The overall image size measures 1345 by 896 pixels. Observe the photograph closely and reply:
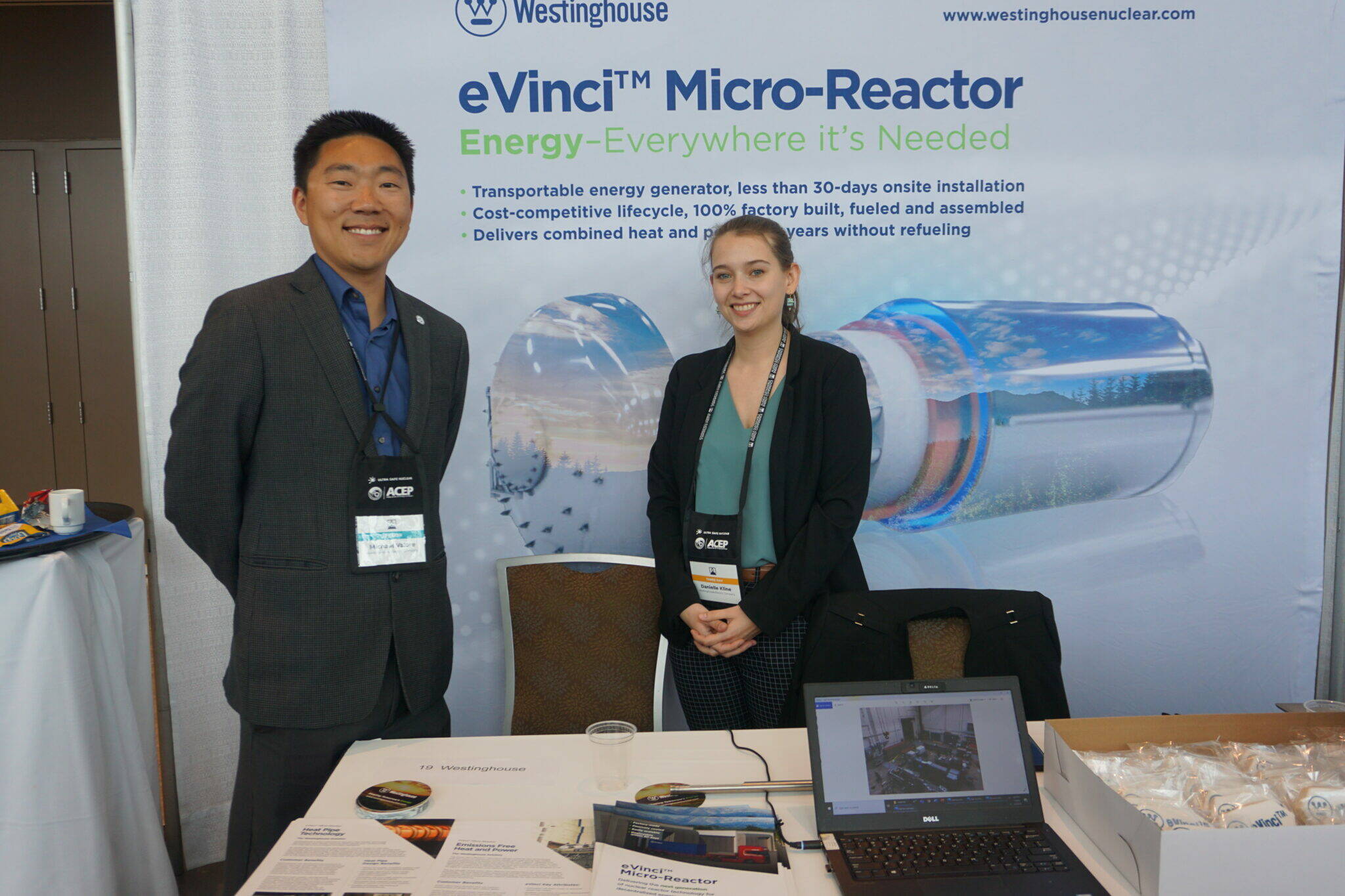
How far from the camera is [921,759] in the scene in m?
1.32

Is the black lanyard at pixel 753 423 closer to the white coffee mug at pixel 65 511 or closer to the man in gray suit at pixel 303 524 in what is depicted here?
the man in gray suit at pixel 303 524

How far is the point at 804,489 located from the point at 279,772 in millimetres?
1292

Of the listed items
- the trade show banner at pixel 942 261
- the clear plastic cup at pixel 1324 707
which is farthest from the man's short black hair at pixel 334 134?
the clear plastic cup at pixel 1324 707

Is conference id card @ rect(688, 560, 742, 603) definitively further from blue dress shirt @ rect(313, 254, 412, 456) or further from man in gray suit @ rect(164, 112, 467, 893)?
blue dress shirt @ rect(313, 254, 412, 456)

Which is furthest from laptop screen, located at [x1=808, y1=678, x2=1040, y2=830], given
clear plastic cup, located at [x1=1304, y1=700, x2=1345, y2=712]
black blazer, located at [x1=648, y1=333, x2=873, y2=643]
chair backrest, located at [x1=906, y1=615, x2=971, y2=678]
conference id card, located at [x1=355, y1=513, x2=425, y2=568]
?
conference id card, located at [x1=355, y1=513, x2=425, y2=568]

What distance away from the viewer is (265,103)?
2.61 m

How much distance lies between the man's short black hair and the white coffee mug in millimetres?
920

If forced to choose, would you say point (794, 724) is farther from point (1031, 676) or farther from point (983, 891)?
point (983, 891)

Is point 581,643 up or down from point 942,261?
down

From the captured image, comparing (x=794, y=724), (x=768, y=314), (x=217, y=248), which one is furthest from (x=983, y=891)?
(x=217, y=248)

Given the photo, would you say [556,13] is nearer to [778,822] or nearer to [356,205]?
[356,205]

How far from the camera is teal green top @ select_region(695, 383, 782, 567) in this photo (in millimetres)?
2215

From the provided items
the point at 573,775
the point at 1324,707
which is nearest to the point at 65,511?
the point at 573,775

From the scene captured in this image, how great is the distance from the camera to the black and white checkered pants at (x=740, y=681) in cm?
221
